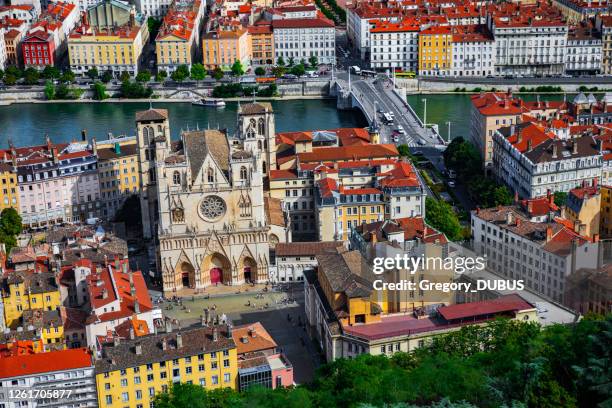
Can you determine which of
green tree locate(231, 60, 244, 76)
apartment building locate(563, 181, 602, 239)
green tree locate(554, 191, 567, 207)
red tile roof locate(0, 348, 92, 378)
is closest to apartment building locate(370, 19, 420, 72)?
green tree locate(231, 60, 244, 76)

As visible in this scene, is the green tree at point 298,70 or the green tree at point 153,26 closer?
the green tree at point 298,70

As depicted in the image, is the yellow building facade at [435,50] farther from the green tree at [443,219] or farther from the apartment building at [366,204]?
the apartment building at [366,204]

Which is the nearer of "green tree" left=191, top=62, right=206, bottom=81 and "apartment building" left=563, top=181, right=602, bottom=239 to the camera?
"apartment building" left=563, top=181, right=602, bottom=239

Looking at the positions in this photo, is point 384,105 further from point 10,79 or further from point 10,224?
point 10,224

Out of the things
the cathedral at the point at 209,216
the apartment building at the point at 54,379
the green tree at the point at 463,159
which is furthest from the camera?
the green tree at the point at 463,159

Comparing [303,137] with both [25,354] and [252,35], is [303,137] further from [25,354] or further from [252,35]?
[252,35]

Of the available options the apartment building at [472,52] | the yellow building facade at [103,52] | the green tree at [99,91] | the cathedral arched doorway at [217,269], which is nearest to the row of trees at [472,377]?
the cathedral arched doorway at [217,269]

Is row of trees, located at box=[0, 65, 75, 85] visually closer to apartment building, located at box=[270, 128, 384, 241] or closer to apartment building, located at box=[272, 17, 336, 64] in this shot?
apartment building, located at box=[272, 17, 336, 64]
